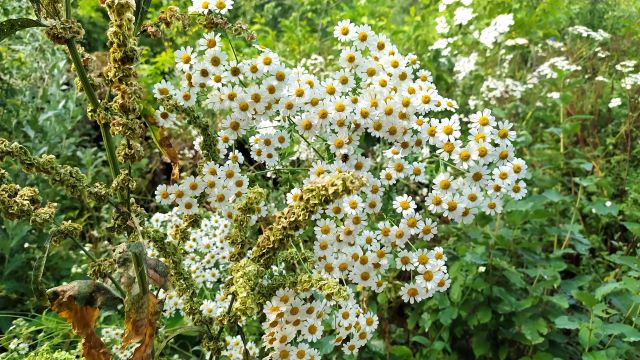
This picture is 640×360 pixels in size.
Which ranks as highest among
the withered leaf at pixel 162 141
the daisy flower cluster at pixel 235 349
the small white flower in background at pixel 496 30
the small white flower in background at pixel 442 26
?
the small white flower in background at pixel 442 26

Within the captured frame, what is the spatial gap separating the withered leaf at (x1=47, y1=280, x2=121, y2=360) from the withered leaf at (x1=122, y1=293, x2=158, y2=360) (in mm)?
107

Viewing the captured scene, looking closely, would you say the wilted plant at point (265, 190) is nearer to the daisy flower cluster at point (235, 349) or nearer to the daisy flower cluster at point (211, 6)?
the daisy flower cluster at point (211, 6)

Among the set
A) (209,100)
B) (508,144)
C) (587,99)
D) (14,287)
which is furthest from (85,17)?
(508,144)

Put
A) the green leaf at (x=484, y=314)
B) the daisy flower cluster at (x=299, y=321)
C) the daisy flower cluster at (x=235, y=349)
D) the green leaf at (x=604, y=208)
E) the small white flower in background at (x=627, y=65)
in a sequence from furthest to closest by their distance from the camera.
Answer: the small white flower in background at (x=627, y=65), the green leaf at (x=604, y=208), the green leaf at (x=484, y=314), the daisy flower cluster at (x=235, y=349), the daisy flower cluster at (x=299, y=321)

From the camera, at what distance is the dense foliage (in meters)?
2.09

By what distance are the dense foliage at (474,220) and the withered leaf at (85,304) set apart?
42mm

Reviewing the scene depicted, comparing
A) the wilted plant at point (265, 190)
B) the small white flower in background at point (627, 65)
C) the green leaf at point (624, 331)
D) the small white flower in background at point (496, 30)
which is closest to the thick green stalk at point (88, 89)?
the wilted plant at point (265, 190)

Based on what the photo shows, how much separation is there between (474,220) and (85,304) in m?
1.60

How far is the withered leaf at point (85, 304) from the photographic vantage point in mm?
1243

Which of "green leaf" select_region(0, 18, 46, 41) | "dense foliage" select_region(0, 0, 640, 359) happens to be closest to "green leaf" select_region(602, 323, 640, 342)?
"dense foliage" select_region(0, 0, 640, 359)

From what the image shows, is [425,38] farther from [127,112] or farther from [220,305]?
[127,112]

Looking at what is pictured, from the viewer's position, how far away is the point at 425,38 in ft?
13.2

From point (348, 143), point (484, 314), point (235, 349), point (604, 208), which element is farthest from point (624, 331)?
point (235, 349)

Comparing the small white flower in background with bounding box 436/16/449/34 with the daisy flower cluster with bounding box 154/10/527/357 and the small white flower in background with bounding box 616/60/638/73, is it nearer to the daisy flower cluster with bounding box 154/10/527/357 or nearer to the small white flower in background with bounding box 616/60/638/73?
the small white flower in background with bounding box 616/60/638/73
